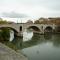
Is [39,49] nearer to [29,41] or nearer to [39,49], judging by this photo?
[39,49]

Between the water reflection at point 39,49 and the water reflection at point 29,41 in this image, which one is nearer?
the water reflection at point 39,49

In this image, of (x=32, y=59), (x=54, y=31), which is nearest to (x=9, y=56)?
(x=32, y=59)

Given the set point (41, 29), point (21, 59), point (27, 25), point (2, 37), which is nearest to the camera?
point (21, 59)

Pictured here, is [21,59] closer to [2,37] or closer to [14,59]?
[14,59]

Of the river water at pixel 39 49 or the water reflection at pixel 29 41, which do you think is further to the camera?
the water reflection at pixel 29 41

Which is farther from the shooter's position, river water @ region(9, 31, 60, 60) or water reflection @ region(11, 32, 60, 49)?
water reflection @ region(11, 32, 60, 49)

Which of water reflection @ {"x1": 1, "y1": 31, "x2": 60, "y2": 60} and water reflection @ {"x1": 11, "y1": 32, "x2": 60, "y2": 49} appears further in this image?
water reflection @ {"x1": 11, "y1": 32, "x2": 60, "y2": 49}

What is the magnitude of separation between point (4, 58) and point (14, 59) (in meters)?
0.35

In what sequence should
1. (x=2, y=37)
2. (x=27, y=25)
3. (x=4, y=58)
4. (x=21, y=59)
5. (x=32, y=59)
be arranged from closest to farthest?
(x=4, y=58) < (x=21, y=59) < (x=32, y=59) < (x=2, y=37) < (x=27, y=25)

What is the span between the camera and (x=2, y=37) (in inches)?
719

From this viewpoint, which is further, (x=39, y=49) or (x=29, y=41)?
(x=29, y=41)

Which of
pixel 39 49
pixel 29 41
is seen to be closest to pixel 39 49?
A: pixel 39 49

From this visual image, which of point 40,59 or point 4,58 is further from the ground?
point 4,58

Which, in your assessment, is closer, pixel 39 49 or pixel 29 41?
pixel 39 49
